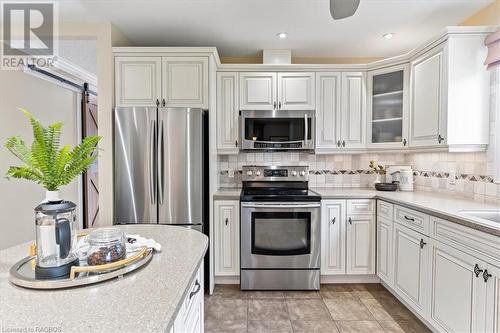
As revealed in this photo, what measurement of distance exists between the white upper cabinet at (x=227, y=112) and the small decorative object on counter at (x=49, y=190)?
2.24 metres

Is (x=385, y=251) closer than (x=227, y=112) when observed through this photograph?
Yes

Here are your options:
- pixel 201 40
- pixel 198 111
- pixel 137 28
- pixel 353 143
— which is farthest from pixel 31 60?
pixel 353 143

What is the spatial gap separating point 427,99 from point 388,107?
539 millimetres

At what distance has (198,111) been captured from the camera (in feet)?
8.57

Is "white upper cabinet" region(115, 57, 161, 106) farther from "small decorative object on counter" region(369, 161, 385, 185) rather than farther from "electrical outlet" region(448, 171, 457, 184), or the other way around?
"electrical outlet" region(448, 171, 457, 184)

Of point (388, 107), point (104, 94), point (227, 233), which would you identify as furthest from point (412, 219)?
point (104, 94)

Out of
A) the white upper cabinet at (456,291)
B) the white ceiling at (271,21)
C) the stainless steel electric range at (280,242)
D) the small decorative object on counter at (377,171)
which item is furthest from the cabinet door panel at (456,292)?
the white ceiling at (271,21)

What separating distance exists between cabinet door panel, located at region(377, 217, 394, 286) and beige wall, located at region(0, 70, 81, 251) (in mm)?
3875

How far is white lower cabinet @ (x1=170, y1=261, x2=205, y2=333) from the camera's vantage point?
96 centimetres

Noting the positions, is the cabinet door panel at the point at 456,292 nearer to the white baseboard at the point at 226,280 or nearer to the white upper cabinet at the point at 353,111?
the white upper cabinet at the point at 353,111

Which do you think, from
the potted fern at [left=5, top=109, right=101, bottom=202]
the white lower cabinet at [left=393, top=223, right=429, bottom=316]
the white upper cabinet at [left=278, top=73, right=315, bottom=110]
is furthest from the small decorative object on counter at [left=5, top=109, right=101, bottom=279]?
the white upper cabinet at [left=278, top=73, right=315, bottom=110]

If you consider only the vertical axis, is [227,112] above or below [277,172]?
above

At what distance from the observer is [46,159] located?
91cm

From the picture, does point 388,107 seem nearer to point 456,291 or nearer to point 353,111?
point 353,111
